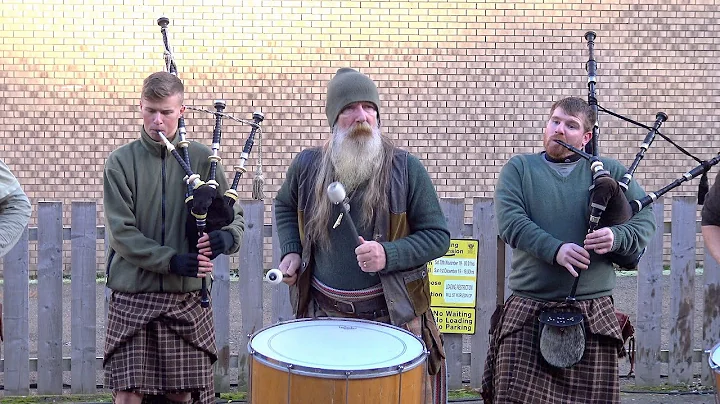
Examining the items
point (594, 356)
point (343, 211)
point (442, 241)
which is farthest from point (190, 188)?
point (594, 356)

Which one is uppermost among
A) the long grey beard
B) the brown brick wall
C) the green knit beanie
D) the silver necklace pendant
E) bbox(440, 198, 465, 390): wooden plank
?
the brown brick wall

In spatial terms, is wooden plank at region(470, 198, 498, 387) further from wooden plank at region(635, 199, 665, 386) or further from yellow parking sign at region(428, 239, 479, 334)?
wooden plank at region(635, 199, 665, 386)

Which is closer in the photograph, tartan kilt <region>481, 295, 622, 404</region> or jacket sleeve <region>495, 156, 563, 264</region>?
jacket sleeve <region>495, 156, 563, 264</region>

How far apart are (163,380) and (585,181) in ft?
6.45

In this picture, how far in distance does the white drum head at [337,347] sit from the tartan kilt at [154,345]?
682 mm

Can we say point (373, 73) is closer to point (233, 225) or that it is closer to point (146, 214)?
point (233, 225)

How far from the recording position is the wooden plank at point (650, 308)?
532cm

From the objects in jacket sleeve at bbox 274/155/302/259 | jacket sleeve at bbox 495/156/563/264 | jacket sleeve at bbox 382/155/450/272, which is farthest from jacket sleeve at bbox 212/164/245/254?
jacket sleeve at bbox 495/156/563/264

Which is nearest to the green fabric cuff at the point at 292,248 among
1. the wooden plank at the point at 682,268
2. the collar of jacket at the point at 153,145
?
the collar of jacket at the point at 153,145

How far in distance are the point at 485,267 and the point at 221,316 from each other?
163cm

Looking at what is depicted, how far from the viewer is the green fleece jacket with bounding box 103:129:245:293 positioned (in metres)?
3.51

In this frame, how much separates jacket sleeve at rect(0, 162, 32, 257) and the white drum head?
3.64 ft

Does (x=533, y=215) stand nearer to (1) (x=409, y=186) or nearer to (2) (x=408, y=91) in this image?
(1) (x=409, y=186)

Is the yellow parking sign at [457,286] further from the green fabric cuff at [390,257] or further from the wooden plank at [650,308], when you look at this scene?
the green fabric cuff at [390,257]
